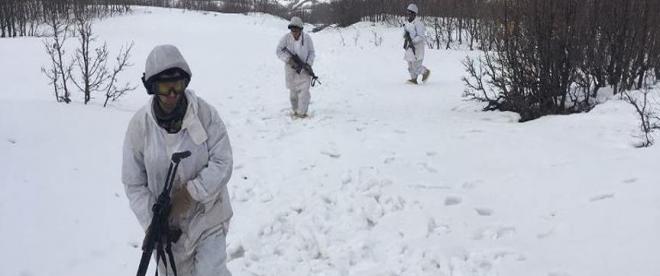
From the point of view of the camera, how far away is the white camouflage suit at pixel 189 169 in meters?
2.46

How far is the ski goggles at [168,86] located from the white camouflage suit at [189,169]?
53 mm

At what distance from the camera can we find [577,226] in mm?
3814

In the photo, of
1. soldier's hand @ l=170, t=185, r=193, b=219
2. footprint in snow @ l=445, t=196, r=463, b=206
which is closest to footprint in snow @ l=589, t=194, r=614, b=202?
footprint in snow @ l=445, t=196, r=463, b=206

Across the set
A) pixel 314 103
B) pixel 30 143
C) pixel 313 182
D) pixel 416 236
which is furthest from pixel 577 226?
pixel 314 103

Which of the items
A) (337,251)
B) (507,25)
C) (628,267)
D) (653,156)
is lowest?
(337,251)

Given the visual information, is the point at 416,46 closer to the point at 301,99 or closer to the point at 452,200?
the point at 301,99

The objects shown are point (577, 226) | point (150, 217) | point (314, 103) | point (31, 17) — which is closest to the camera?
point (150, 217)

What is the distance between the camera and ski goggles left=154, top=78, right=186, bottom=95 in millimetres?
2402

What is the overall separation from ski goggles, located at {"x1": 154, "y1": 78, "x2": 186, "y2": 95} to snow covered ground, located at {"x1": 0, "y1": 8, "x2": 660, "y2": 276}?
1.84 metres

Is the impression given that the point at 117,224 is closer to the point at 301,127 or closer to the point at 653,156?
the point at 301,127

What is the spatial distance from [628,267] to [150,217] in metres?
2.68

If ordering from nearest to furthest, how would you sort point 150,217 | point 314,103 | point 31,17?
point 150,217 < point 314,103 < point 31,17

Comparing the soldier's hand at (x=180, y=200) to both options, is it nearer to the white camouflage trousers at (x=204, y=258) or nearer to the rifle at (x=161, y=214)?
the rifle at (x=161, y=214)

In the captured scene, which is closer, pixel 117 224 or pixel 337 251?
pixel 337 251
